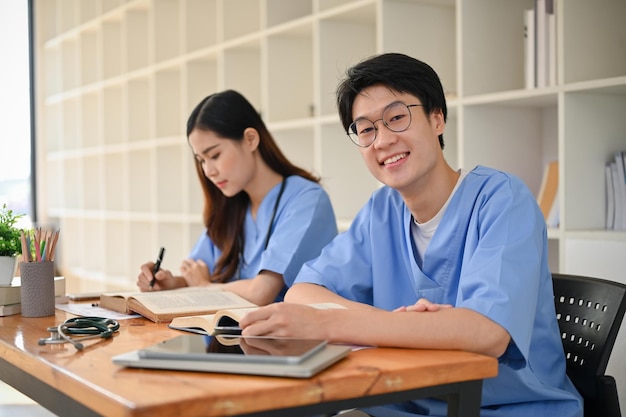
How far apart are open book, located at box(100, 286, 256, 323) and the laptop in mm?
533

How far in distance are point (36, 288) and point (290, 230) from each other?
0.79m

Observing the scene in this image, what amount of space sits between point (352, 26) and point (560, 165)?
127 cm

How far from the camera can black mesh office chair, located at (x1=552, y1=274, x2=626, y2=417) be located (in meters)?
1.55

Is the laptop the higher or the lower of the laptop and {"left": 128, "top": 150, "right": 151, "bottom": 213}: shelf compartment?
the lower

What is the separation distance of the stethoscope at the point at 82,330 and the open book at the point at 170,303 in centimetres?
17

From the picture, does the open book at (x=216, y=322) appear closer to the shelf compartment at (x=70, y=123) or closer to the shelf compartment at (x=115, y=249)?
the shelf compartment at (x=115, y=249)

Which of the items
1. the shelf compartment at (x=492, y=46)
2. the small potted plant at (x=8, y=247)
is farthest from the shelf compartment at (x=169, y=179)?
the small potted plant at (x=8, y=247)

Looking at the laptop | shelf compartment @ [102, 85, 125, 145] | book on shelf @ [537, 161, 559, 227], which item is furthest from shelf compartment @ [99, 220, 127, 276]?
the laptop

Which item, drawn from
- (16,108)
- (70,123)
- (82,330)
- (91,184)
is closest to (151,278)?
(82,330)

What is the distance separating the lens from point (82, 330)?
59.4 inches

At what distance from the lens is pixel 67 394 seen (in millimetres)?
1154

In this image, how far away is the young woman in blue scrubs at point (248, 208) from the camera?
2340 mm

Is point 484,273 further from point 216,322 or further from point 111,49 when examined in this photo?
point 111,49

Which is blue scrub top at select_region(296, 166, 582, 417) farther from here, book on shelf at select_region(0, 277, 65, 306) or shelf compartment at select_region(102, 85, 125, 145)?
shelf compartment at select_region(102, 85, 125, 145)
